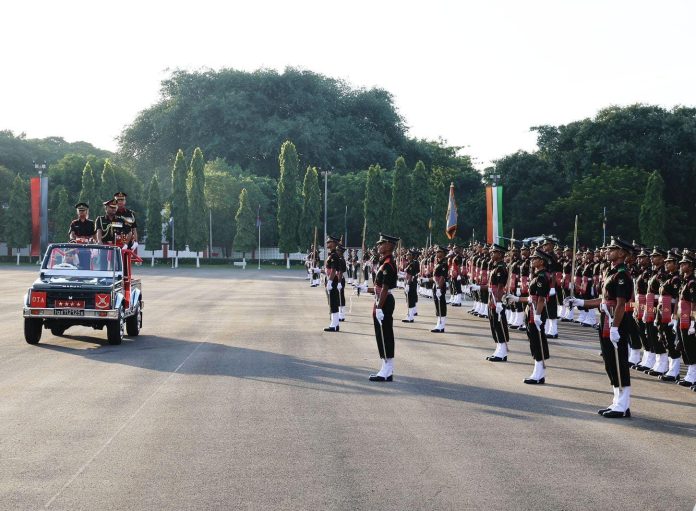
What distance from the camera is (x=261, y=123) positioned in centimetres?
10206

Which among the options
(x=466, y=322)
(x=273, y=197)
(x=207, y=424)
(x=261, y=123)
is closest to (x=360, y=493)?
(x=207, y=424)

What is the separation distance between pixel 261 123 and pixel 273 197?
10.8 m

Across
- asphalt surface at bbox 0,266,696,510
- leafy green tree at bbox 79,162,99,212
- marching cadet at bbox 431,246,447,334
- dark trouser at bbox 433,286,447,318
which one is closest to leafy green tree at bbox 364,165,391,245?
leafy green tree at bbox 79,162,99,212

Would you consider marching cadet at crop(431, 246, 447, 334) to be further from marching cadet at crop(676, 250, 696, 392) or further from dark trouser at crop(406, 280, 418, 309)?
marching cadet at crop(676, 250, 696, 392)

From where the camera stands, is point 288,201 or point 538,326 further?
point 288,201

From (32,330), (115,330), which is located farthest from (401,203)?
(32,330)

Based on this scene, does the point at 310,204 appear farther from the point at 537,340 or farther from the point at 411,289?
the point at 537,340

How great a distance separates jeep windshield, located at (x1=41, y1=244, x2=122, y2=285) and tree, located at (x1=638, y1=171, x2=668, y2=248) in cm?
5409

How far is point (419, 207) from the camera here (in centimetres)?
8175

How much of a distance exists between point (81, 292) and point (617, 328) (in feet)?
35.9

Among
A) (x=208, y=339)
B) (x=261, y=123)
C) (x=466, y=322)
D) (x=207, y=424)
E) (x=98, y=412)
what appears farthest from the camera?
(x=261, y=123)

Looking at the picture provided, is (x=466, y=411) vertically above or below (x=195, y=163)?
below

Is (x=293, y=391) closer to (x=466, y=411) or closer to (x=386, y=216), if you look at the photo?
(x=466, y=411)

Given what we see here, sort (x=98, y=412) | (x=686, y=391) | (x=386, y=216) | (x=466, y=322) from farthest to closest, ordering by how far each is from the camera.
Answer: (x=386, y=216)
(x=466, y=322)
(x=686, y=391)
(x=98, y=412)
